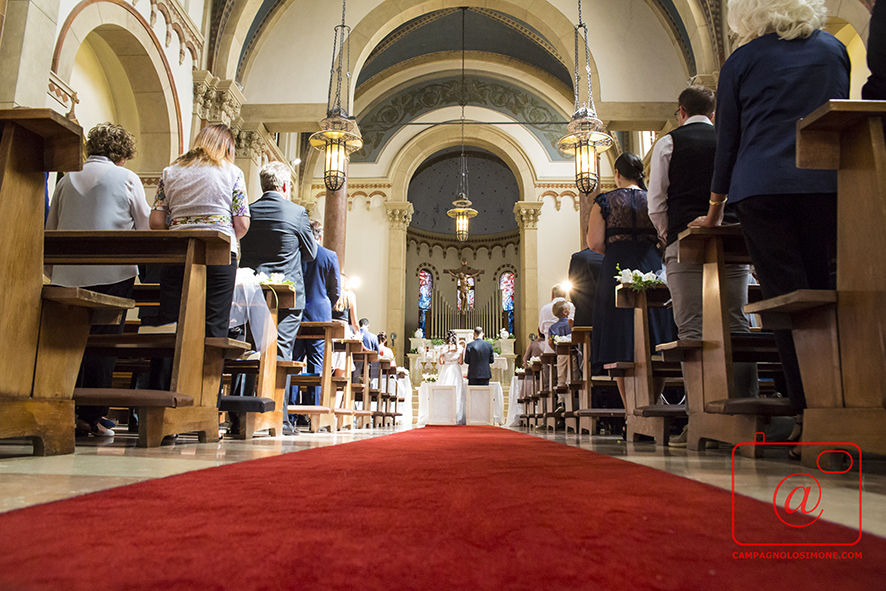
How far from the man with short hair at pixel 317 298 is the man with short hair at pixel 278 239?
29.1 inches

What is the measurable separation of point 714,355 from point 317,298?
329cm

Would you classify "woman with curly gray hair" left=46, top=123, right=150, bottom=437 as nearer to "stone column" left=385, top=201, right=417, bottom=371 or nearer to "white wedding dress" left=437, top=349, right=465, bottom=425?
"white wedding dress" left=437, top=349, right=465, bottom=425

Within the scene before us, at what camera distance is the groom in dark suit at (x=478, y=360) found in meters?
9.77

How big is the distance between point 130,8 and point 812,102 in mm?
7345

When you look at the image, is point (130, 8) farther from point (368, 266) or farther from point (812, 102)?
point (368, 266)

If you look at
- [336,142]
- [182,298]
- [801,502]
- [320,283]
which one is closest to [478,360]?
[336,142]

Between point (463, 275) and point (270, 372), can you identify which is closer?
point (270, 372)

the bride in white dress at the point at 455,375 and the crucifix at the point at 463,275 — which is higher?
the crucifix at the point at 463,275

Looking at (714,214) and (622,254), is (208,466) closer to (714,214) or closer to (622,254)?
(714,214)

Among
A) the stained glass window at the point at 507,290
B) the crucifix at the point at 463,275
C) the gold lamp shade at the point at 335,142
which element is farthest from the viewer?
the stained glass window at the point at 507,290

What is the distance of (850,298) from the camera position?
1.74m

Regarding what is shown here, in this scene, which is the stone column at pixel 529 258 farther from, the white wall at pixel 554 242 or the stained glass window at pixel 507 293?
the stained glass window at pixel 507 293

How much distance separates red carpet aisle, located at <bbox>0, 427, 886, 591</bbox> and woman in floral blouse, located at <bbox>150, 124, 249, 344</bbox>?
1.75 m

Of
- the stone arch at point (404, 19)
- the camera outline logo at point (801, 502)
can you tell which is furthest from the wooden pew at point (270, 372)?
the stone arch at point (404, 19)
